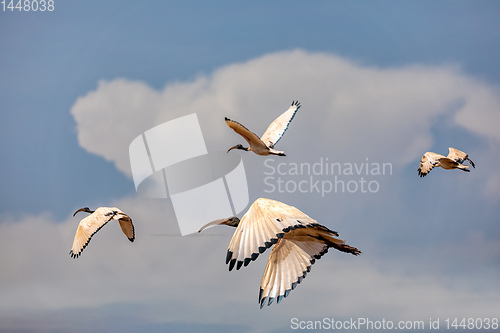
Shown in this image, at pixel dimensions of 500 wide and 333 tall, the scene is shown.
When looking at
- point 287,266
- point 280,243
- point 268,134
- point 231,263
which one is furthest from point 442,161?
point 231,263

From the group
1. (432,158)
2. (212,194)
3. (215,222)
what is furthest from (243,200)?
(432,158)

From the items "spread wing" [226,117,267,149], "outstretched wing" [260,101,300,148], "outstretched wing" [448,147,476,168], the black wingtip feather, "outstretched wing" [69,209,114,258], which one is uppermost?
"outstretched wing" [448,147,476,168]

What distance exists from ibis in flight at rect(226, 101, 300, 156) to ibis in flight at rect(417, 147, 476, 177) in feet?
19.8

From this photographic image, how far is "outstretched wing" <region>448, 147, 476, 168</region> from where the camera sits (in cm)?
2919

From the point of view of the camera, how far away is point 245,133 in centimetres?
2202

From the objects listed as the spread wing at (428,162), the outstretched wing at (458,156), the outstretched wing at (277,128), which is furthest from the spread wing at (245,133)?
the outstretched wing at (458,156)

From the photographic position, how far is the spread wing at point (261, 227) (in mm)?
13547

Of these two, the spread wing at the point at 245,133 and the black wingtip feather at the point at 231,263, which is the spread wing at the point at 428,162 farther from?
the black wingtip feather at the point at 231,263

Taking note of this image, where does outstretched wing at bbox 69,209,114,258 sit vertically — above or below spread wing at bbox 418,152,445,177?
below

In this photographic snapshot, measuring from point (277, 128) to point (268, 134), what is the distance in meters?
0.67

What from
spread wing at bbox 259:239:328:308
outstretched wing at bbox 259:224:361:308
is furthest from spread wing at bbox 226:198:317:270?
spread wing at bbox 259:239:328:308

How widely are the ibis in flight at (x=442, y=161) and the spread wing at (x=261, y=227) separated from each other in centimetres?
1569

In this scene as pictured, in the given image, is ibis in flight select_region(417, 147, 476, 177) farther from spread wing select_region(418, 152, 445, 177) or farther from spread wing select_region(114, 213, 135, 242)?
spread wing select_region(114, 213, 135, 242)

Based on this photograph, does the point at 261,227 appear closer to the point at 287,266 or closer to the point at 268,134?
the point at 287,266
